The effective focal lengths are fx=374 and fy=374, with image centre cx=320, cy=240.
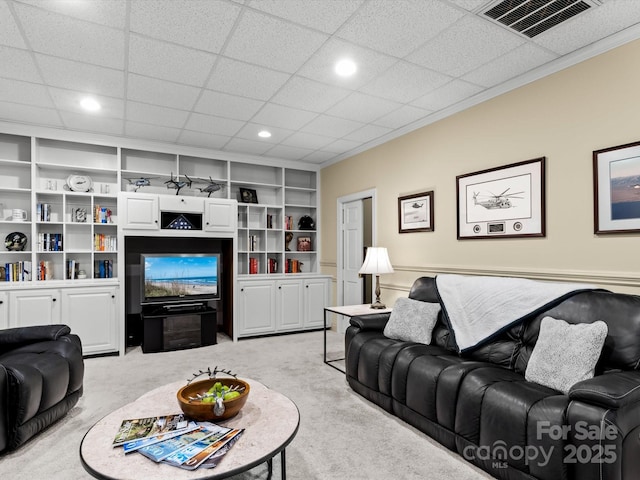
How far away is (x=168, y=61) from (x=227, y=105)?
90cm

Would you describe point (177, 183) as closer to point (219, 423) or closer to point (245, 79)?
point (245, 79)

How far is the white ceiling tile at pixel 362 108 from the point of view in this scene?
354 centimetres

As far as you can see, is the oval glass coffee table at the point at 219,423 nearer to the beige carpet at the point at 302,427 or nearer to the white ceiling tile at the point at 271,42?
the beige carpet at the point at 302,427

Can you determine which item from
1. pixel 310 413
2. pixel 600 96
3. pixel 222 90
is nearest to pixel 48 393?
pixel 310 413

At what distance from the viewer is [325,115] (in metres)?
3.96

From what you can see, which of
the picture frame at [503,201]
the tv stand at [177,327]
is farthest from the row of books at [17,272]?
the picture frame at [503,201]

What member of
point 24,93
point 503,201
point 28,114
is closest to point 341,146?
point 503,201

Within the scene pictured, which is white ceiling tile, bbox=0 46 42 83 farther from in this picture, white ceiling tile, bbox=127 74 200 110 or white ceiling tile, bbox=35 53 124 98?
white ceiling tile, bbox=127 74 200 110

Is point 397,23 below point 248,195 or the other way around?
the other way around

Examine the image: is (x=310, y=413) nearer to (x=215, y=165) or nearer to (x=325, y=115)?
(x=325, y=115)

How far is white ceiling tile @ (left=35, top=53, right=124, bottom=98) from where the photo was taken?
2.84 m

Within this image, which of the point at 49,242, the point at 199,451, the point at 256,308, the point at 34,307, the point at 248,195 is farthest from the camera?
the point at 248,195

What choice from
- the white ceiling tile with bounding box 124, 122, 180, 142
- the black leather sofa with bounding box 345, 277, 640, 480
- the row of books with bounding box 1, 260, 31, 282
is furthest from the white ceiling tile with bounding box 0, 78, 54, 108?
the black leather sofa with bounding box 345, 277, 640, 480

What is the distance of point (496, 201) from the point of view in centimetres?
330
